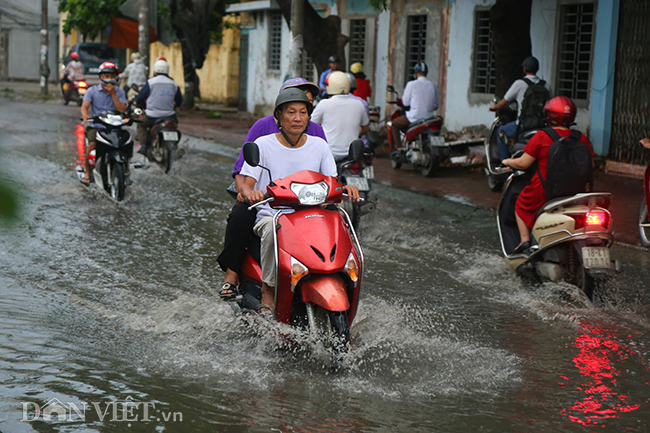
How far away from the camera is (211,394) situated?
3.89 metres

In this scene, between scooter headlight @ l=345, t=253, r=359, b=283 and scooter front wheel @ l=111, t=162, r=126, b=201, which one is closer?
scooter headlight @ l=345, t=253, r=359, b=283

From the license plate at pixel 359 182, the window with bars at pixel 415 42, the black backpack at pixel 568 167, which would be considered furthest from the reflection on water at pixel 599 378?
the window with bars at pixel 415 42

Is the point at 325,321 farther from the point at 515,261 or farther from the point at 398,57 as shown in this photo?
the point at 398,57

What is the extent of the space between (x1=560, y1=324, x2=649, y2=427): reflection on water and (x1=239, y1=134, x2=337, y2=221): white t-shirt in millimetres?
1885

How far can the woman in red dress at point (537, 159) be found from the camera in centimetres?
612

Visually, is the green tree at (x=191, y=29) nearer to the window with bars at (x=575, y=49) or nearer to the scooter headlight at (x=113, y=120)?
the window with bars at (x=575, y=49)

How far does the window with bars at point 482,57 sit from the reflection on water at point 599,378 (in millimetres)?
11143

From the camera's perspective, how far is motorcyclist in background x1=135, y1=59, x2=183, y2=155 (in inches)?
487

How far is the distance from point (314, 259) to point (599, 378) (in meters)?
1.78

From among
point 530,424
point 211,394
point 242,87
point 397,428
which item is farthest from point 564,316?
point 242,87

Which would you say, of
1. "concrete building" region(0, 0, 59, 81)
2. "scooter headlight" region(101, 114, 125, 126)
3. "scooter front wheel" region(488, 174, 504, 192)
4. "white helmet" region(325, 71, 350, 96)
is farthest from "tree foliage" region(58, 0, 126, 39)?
"concrete building" region(0, 0, 59, 81)

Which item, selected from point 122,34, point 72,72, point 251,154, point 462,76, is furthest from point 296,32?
point 122,34

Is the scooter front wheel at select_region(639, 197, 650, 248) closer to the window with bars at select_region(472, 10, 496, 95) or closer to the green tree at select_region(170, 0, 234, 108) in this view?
the window with bars at select_region(472, 10, 496, 95)

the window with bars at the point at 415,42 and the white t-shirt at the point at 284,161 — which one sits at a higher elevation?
the window with bars at the point at 415,42
